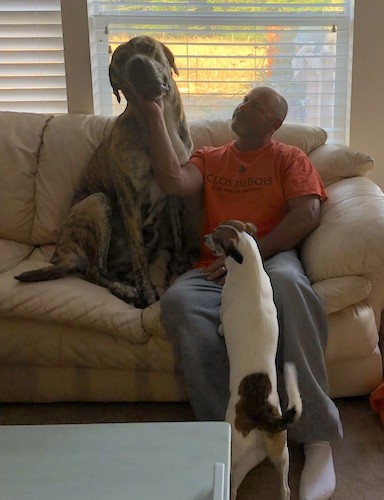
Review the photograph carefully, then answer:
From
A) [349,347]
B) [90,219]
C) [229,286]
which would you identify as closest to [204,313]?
[229,286]

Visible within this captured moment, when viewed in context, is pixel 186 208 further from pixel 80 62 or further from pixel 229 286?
pixel 80 62

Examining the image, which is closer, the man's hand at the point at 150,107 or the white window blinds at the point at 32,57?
the man's hand at the point at 150,107

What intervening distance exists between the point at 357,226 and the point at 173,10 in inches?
62.4

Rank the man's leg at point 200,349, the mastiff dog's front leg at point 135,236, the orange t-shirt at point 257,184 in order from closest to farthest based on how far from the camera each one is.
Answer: the man's leg at point 200,349 < the orange t-shirt at point 257,184 < the mastiff dog's front leg at point 135,236

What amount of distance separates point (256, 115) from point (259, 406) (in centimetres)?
110

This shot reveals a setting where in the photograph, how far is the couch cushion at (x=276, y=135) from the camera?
105 inches

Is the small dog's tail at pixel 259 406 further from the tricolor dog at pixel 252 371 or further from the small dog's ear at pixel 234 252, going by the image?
the small dog's ear at pixel 234 252

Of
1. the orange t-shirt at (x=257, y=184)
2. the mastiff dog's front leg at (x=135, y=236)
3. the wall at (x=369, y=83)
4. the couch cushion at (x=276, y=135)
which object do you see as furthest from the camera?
the wall at (x=369, y=83)

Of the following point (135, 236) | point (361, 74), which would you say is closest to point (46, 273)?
point (135, 236)

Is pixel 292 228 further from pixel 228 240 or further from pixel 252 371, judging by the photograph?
pixel 252 371

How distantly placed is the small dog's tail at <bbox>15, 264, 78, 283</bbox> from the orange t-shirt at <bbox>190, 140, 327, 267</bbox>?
0.50 meters

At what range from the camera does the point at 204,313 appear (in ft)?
6.40

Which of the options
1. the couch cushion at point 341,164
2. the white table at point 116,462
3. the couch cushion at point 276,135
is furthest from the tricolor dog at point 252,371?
the couch cushion at point 276,135

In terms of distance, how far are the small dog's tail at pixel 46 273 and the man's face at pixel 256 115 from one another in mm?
829
